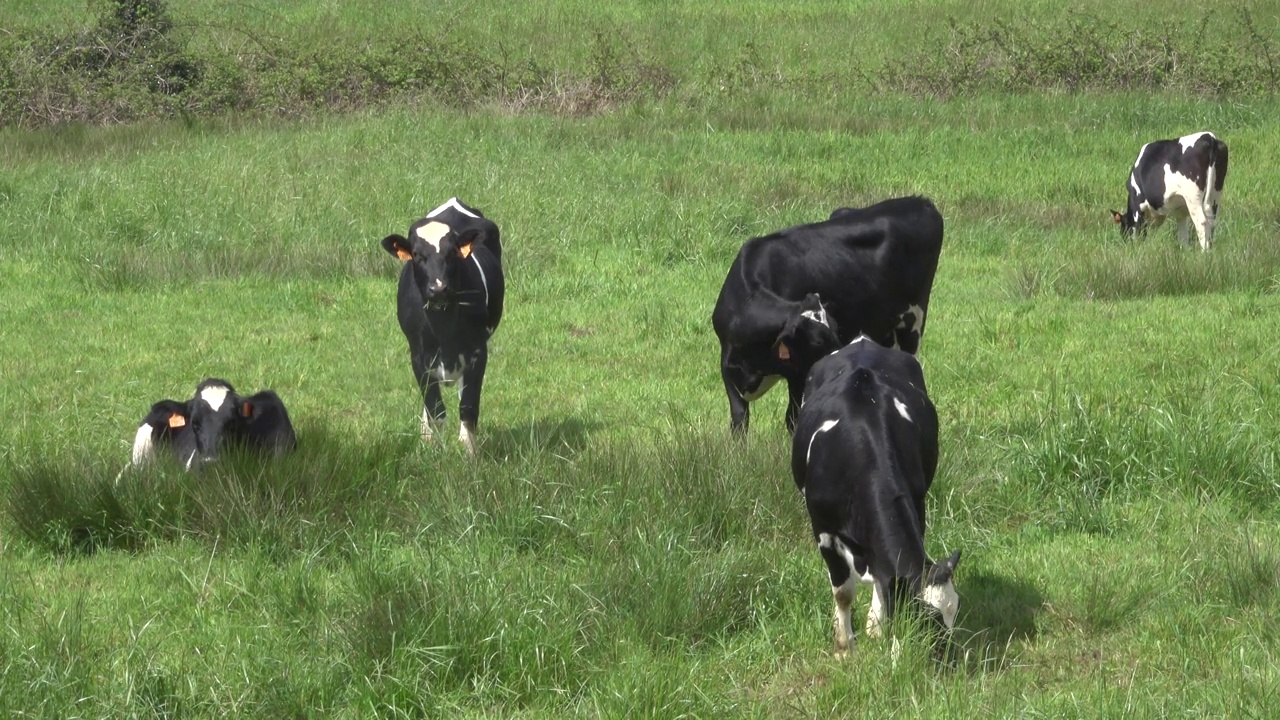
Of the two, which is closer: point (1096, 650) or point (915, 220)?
point (1096, 650)

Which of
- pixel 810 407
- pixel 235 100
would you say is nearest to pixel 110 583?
pixel 810 407

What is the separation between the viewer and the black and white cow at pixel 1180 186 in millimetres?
16328

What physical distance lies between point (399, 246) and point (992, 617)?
15.6ft

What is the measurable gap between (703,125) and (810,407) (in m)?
14.8

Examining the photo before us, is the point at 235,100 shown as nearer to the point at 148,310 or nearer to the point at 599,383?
the point at 148,310

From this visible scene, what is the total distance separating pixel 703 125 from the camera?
21203 mm

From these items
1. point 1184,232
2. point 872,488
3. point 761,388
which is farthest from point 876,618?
point 1184,232

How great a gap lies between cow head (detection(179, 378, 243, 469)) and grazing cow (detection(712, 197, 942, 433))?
9.67ft

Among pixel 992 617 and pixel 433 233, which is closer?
pixel 992 617

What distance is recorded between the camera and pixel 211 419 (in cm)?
862

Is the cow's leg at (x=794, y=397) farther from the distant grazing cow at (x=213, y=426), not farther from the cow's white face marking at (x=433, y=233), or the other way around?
the distant grazing cow at (x=213, y=426)

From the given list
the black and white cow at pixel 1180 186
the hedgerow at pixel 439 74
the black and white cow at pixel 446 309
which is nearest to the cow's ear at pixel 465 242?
the black and white cow at pixel 446 309

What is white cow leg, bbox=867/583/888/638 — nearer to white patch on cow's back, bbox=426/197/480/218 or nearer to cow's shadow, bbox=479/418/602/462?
cow's shadow, bbox=479/418/602/462

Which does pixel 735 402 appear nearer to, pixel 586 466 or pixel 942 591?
pixel 586 466
